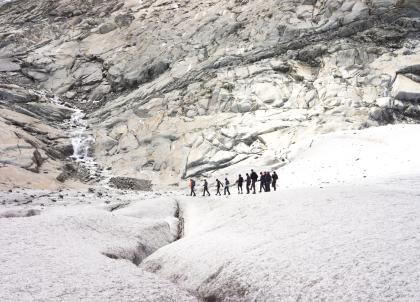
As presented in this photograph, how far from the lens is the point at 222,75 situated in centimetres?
7069

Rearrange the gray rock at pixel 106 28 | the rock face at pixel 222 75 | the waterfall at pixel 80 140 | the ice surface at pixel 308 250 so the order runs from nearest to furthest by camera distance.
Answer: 1. the ice surface at pixel 308 250
2. the rock face at pixel 222 75
3. the waterfall at pixel 80 140
4. the gray rock at pixel 106 28

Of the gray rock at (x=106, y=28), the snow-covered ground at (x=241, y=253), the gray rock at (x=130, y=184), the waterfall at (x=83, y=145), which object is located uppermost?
the gray rock at (x=106, y=28)

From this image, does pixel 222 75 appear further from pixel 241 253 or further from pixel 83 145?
pixel 241 253

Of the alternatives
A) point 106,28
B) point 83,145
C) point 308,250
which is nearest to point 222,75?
point 83,145

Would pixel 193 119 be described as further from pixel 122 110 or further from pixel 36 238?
pixel 36 238

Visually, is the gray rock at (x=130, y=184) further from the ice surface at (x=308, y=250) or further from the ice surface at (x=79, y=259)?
the ice surface at (x=79, y=259)

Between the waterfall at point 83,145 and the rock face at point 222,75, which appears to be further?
the waterfall at point 83,145

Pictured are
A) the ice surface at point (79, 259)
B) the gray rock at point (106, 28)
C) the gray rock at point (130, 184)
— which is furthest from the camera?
the gray rock at point (106, 28)

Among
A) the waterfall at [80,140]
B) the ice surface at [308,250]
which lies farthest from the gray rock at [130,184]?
the ice surface at [308,250]

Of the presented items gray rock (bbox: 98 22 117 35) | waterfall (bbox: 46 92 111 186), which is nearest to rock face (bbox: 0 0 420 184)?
gray rock (bbox: 98 22 117 35)

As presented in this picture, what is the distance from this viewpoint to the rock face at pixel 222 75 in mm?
56625

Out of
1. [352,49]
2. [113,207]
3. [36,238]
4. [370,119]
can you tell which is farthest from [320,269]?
[352,49]

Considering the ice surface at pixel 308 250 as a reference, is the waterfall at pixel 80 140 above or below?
below

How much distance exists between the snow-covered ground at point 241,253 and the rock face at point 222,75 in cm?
2975
